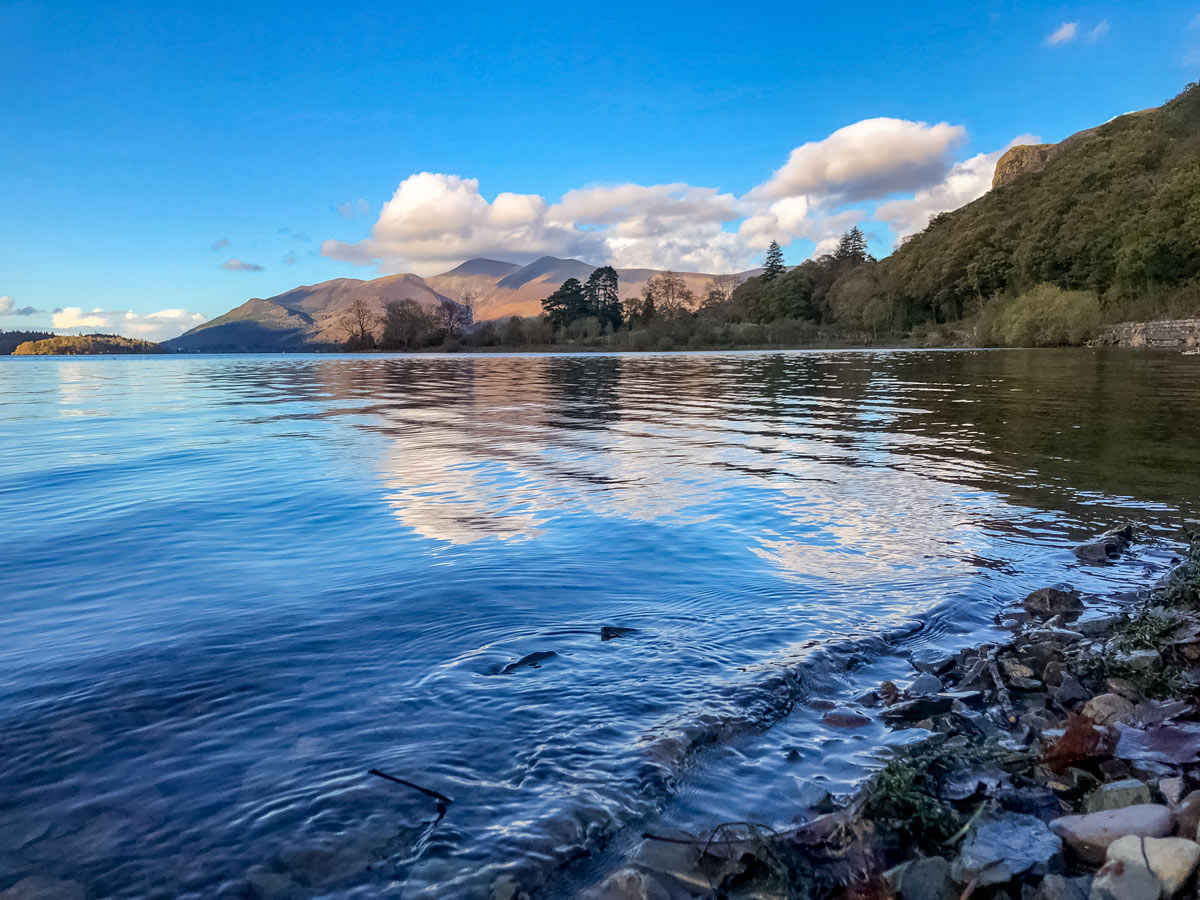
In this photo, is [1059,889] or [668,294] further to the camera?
[668,294]

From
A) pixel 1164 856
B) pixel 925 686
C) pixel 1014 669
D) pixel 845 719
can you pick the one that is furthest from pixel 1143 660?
pixel 1164 856

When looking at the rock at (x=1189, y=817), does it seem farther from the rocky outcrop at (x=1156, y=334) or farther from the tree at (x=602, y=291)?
the tree at (x=602, y=291)

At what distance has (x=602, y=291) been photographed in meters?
174

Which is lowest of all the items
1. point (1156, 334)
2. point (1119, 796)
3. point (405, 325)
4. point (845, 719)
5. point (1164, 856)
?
point (845, 719)

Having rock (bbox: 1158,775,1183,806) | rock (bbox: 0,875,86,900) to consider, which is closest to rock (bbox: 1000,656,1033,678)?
rock (bbox: 1158,775,1183,806)

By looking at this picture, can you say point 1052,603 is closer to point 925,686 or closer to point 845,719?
point 925,686

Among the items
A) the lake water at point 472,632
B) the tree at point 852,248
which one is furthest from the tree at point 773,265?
the lake water at point 472,632

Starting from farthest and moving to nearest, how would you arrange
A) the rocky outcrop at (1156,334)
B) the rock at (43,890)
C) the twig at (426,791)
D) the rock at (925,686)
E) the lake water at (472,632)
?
the rocky outcrop at (1156,334)
the rock at (925,686)
the twig at (426,791)
the lake water at (472,632)
the rock at (43,890)

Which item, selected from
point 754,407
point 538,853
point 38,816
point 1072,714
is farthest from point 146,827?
point 754,407

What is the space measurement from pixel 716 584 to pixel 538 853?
4.05 meters

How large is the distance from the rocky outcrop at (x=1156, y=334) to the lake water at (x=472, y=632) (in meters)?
64.1

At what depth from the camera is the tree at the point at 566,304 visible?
6703 inches

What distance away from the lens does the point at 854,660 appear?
5039 mm

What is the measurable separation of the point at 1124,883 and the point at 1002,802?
0.78 metres
